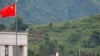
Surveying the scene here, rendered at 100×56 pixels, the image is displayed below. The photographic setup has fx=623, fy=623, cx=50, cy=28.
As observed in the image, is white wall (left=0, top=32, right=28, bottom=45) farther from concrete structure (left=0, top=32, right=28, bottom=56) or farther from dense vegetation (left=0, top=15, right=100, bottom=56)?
dense vegetation (left=0, top=15, right=100, bottom=56)

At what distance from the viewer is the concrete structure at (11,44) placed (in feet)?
148

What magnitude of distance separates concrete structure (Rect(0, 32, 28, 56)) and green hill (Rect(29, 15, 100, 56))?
50.6 meters

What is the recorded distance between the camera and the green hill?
108062mm

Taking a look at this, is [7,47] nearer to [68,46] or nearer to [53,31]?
[68,46]

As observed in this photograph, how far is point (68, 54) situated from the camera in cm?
10806

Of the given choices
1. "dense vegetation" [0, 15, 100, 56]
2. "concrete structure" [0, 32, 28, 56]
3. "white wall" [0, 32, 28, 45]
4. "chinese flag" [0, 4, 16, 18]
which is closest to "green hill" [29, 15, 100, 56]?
"dense vegetation" [0, 15, 100, 56]

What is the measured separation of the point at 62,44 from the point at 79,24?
26454 millimetres

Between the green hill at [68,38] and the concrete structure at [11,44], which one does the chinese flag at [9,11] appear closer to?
the concrete structure at [11,44]

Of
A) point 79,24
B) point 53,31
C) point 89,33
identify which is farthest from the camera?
point 79,24

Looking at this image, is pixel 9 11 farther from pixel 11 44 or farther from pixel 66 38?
pixel 66 38

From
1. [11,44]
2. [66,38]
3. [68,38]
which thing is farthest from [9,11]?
[66,38]

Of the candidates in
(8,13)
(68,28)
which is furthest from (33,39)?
(8,13)

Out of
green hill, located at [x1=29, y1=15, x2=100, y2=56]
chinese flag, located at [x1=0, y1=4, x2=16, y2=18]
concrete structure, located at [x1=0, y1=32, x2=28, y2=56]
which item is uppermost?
green hill, located at [x1=29, y1=15, x2=100, y2=56]

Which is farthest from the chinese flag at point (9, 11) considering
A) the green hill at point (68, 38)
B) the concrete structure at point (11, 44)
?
the green hill at point (68, 38)
